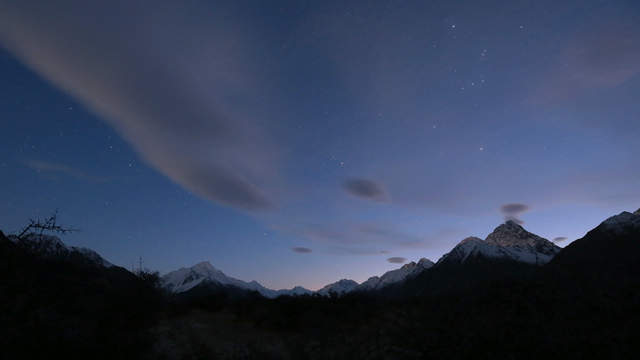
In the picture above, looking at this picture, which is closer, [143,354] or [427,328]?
[143,354]

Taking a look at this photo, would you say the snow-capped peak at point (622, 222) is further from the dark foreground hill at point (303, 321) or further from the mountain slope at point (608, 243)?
the dark foreground hill at point (303, 321)

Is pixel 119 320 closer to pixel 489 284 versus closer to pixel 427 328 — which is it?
pixel 427 328

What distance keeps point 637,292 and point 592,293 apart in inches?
63.8

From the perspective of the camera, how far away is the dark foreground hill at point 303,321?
231 inches

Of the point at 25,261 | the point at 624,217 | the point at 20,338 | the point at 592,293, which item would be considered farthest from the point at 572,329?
the point at 624,217

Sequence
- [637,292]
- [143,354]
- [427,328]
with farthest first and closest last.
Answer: [637,292], [427,328], [143,354]

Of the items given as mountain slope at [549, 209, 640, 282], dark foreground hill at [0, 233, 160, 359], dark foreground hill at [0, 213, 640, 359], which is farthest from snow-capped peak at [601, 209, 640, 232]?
dark foreground hill at [0, 233, 160, 359]

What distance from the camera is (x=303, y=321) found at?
14.7m

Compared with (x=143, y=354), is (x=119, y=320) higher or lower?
higher

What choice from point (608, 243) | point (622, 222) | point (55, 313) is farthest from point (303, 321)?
point (622, 222)

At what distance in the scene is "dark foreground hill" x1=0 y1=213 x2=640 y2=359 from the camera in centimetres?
588

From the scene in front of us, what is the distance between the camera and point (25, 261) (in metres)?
6.07

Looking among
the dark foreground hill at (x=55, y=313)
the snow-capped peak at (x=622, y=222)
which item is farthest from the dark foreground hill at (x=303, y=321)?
the snow-capped peak at (x=622, y=222)

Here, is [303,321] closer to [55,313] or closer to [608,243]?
[55,313]
